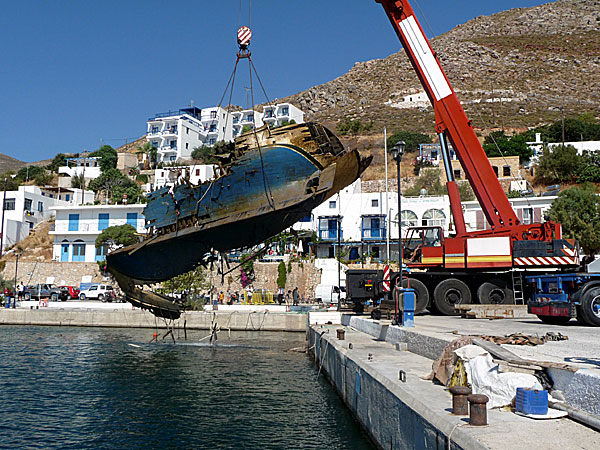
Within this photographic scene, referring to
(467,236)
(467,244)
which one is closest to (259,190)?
(467,244)

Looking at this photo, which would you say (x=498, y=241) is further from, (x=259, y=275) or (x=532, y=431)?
(x=259, y=275)

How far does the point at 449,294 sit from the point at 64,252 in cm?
5455

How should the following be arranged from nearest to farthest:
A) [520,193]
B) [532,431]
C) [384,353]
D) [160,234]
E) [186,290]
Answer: [532,431], [384,353], [160,234], [186,290], [520,193]

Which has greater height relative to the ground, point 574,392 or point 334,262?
point 334,262

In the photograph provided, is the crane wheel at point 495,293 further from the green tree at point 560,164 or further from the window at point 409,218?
the green tree at point 560,164

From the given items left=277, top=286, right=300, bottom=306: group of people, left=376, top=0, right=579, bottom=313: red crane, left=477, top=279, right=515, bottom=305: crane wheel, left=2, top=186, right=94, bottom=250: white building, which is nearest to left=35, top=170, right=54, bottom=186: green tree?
left=2, top=186, right=94, bottom=250: white building

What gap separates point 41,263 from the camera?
189ft

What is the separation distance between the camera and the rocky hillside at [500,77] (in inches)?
4692

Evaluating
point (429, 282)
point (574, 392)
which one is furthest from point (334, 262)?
point (574, 392)

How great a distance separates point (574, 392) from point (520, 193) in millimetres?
54709

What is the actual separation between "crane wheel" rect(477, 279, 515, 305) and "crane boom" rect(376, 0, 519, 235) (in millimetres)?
2297

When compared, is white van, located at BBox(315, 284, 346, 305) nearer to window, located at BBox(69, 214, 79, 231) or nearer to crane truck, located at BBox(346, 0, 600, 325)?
crane truck, located at BBox(346, 0, 600, 325)

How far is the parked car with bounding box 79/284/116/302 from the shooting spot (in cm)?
4925

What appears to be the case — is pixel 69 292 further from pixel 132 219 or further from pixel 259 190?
pixel 259 190
